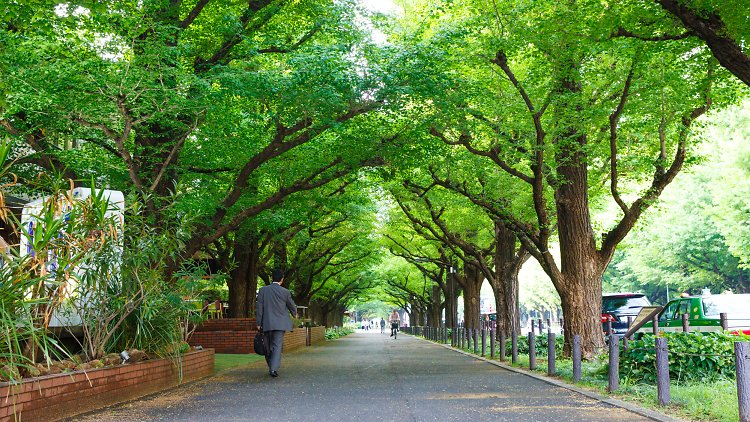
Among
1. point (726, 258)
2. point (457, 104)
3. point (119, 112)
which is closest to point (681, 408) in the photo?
point (457, 104)

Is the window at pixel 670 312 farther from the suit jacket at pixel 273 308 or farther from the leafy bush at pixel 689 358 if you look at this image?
the suit jacket at pixel 273 308

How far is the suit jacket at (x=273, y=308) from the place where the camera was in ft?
33.0

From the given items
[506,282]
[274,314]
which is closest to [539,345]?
[506,282]

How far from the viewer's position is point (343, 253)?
34250 mm

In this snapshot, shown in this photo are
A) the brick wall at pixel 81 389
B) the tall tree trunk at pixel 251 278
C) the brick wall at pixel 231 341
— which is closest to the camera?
the brick wall at pixel 81 389

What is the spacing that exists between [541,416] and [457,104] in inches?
339

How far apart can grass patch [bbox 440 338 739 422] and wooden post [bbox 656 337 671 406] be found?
0.10 metres

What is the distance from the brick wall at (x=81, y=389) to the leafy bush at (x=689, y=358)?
21.6 ft

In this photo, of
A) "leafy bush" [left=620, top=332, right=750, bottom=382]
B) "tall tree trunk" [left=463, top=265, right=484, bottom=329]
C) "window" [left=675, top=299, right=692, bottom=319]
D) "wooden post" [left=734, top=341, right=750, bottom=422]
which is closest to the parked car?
"window" [left=675, top=299, right=692, bottom=319]

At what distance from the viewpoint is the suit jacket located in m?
10.1

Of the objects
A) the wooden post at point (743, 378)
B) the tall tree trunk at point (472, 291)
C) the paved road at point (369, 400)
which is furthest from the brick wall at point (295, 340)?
the wooden post at point (743, 378)

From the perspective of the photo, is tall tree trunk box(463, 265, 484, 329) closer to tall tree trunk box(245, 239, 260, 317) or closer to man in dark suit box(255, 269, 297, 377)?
tall tree trunk box(245, 239, 260, 317)

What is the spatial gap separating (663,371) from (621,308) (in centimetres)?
1319

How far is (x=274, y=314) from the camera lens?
10.1 metres
